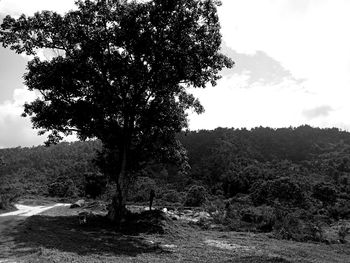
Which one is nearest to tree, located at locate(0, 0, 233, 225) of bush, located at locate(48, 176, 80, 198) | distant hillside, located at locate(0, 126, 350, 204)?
distant hillside, located at locate(0, 126, 350, 204)

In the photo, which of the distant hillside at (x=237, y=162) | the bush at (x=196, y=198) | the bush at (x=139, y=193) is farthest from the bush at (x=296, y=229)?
the distant hillside at (x=237, y=162)

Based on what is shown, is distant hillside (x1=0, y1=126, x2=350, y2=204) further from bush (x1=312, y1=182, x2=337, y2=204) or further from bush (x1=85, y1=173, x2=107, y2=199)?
bush (x1=85, y1=173, x2=107, y2=199)

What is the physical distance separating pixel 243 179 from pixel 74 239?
217 feet

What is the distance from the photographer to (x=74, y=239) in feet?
64.0

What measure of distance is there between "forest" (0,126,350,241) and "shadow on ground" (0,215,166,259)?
31.4ft

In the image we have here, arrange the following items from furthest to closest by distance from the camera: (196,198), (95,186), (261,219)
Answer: (95,186) → (196,198) → (261,219)

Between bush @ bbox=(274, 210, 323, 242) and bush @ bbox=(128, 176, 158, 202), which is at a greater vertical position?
bush @ bbox=(128, 176, 158, 202)

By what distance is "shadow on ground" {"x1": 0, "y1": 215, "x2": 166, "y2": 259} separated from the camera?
1648 cm

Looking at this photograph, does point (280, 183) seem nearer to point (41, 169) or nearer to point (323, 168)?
point (323, 168)

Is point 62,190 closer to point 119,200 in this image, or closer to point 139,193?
point 139,193

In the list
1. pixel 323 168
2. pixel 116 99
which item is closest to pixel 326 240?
pixel 116 99

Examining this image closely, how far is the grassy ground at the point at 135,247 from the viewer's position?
15.1 meters

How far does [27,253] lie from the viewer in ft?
48.4

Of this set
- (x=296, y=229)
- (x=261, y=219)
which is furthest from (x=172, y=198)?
(x=296, y=229)
